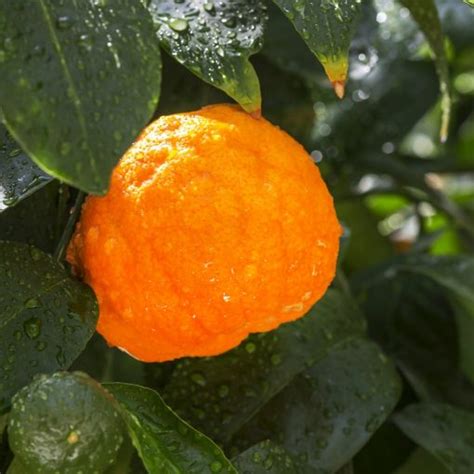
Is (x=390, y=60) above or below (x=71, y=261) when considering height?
below

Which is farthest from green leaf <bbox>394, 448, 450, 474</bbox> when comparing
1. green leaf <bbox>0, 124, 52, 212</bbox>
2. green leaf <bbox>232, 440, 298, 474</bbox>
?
green leaf <bbox>0, 124, 52, 212</bbox>

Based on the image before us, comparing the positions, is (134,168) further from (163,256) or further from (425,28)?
(425,28)

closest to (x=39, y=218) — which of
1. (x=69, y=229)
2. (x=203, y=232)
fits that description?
(x=69, y=229)

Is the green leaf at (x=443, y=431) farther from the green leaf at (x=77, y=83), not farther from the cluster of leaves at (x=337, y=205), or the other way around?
the green leaf at (x=77, y=83)

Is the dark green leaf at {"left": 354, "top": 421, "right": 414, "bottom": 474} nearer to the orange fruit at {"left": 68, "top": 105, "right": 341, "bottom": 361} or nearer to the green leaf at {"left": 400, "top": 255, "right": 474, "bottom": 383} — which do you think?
the green leaf at {"left": 400, "top": 255, "right": 474, "bottom": 383}

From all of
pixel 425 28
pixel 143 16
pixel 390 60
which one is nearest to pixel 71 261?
pixel 143 16

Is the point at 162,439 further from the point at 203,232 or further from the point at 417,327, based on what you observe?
the point at 417,327

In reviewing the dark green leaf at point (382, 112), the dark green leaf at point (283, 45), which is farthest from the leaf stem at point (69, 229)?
the dark green leaf at point (382, 112)
